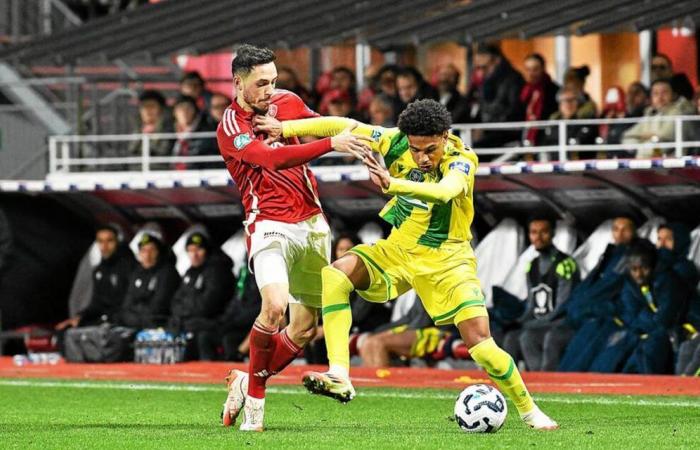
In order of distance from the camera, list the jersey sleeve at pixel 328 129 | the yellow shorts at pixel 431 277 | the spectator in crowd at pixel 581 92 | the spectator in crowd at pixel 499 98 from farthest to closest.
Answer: the spectator in crowd at pixel 499 98 → the spectator in crowd at pixel 581 92 → the jersey sleeve at pixel 328 129 → the yellow shorts at pixel 431 277

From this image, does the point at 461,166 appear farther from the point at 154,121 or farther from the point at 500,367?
the point at 154,121

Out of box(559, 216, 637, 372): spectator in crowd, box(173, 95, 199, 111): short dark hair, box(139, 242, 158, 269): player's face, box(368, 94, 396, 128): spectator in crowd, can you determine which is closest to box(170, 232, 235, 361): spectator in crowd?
box(139, 242, 158, 269): player's face

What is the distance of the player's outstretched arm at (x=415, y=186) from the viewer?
9312 millimetres

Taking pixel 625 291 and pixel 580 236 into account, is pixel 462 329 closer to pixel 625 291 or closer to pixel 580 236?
pixel 625 291

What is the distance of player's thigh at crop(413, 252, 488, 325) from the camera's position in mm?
9953

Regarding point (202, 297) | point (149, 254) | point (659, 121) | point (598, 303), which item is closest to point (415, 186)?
point (598, 303)

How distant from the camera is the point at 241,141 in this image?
10.2 meters

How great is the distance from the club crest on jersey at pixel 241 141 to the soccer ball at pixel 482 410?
1.88 metres

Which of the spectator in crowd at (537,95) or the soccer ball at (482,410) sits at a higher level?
the spectator in crowd at (537,95)

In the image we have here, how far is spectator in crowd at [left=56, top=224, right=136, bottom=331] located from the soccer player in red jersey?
941 centimetres

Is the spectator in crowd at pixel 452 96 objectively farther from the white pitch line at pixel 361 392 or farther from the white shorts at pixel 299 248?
the white shorts at pixel 299 248

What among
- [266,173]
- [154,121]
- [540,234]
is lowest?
[540,234]

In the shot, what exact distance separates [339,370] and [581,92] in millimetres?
8677

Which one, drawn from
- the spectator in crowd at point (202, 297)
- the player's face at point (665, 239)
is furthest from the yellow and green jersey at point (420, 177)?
the spectator in crowd at point (202, 297)
